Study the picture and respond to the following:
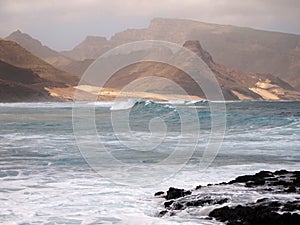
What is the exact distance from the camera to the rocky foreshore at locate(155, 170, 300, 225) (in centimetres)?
912

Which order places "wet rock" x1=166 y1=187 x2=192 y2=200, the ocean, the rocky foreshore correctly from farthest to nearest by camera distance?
"wet rock" x1=166 y1=187 x2=192 y2=200 < the ocean < the rocky foreshore

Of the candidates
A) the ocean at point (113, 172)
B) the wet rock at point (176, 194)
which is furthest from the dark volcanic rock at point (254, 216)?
the wet rock at point (176, 194)

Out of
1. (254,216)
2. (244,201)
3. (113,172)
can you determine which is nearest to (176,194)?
(244,201)

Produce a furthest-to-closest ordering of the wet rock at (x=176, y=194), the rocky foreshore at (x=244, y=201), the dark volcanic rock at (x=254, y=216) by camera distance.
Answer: the wet rock at (x=176, y=194) < the rocky foreshore at (x=244, y=201) < the dark volcanic rock at (x=254, y=216)

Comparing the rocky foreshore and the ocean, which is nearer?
the rocky foreshore

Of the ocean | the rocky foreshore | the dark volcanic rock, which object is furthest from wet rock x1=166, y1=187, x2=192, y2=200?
the dark volcanic rock

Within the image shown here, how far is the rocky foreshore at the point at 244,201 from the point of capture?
9117 mm

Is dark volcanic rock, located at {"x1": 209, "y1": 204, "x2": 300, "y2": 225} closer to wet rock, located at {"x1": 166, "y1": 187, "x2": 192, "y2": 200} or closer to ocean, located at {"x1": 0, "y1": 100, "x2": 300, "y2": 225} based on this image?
ocean, located at {"x1": 0, "y1": 100, "x2": 300, "y2": 225}

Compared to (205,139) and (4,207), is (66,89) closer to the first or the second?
(205,139)

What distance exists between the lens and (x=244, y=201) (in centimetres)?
1048

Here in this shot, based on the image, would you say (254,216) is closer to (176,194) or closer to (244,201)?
(244,201)

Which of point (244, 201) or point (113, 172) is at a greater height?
point (244, 201)

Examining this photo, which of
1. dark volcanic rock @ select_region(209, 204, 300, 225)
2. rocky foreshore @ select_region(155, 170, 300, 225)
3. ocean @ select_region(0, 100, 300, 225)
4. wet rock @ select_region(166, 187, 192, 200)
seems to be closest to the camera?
dark volcanic rock @ select_region(209, 204, 300, 225)

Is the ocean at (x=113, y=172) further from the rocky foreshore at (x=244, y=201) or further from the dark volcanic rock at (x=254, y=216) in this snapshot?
the dark volcanic rock at (x=254, y=216)
